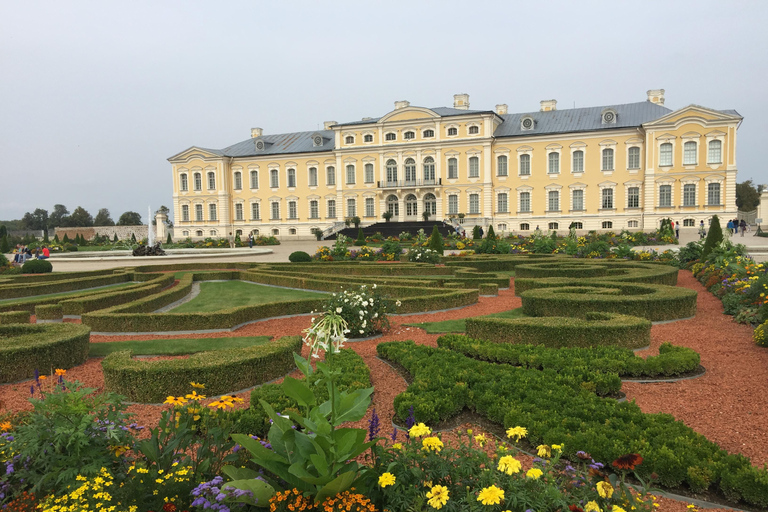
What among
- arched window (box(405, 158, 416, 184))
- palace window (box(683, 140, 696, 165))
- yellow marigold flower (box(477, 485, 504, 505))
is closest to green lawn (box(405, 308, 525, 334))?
yellow marigold flower (box(477, 485, 504, 505))

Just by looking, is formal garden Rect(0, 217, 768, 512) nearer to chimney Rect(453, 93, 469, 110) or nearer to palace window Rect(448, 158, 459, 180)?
palace window Rect(448, 158, 459, 180)

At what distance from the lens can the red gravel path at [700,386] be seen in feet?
14.4

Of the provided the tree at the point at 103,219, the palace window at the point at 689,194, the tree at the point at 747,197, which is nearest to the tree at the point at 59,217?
the tree at the point at 103,219

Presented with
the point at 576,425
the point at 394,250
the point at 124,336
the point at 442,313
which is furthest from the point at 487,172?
the point at 576,425

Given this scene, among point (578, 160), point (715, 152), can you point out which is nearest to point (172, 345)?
point (578, 160)

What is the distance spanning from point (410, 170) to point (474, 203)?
6.09 metres

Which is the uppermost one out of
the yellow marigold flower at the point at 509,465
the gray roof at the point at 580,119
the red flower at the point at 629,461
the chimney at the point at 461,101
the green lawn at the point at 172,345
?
the chimney at the point at 461,101

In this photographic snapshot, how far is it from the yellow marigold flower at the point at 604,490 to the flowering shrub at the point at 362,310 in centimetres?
540

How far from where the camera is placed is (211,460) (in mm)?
3191

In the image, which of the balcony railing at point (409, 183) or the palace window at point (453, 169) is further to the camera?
the balcony railing at point (409, 183)

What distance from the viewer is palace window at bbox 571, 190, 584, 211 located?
1505 inches

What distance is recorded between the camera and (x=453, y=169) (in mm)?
40500

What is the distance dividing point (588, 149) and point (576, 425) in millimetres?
37374

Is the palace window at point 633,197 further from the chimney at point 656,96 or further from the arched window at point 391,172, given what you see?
the arched window at point 391,172
